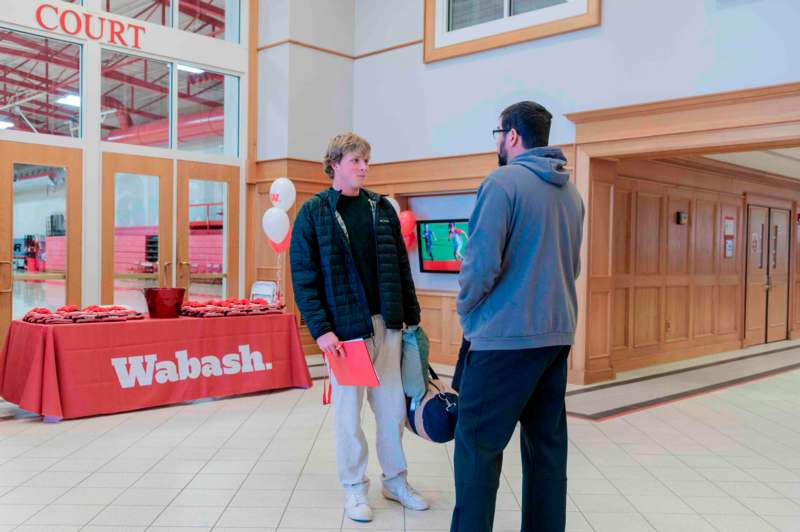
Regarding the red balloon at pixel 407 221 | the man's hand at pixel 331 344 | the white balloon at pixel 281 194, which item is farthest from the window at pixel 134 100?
the man's hand at pixel 331 344

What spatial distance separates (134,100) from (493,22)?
370cm

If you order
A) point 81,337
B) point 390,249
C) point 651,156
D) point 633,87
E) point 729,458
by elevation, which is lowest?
point 729,458

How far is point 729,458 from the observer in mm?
3977

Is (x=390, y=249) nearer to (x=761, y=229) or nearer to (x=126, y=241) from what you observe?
(x=126, y=241)

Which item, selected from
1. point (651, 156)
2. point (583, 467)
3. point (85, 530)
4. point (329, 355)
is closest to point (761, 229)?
point (651, 156)

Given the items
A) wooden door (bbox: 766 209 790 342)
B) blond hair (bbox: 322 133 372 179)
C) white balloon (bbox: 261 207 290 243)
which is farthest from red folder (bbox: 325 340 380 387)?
wooden door (bbox: 766 209 790 342)

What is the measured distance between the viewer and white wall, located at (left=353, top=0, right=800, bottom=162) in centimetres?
520

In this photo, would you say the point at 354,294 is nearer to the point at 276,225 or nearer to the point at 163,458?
the point at 163,458

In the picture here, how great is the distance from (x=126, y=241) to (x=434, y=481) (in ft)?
15.6

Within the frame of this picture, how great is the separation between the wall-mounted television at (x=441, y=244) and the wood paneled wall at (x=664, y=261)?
5.02ft

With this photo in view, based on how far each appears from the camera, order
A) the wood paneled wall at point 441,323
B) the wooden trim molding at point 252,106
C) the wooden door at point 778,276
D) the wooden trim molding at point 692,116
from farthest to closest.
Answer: the wooden door at point 778,276, the wooden trim molding at point 252,106, the wood paneled wall at point 441,323, the wooden trim molding at point 692,116

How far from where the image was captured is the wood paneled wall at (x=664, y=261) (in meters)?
6.39

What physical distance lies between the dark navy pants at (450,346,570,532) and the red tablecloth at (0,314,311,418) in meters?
3.33

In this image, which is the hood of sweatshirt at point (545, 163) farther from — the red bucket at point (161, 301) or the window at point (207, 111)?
the window at point (207, 111)
